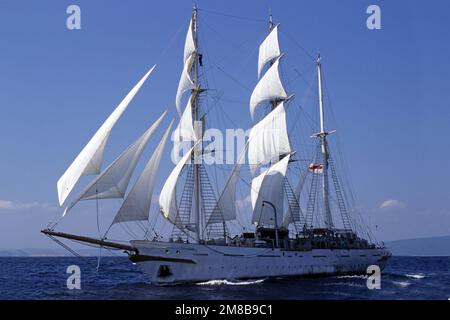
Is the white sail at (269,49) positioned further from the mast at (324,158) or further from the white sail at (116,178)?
the white sail at (116,178)

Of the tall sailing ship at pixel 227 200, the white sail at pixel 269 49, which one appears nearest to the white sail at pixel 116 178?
the tall sailing ship at pixel 227 200

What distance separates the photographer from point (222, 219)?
45.6m

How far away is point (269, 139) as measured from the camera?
2142 inches

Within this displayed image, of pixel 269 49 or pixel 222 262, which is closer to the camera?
pixel 222 262

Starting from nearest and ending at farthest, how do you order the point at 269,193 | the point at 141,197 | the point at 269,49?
the point at 141,197 < the point at 269,193 < the point at 269,49

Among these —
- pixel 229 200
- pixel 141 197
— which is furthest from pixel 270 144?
pixel 141 197

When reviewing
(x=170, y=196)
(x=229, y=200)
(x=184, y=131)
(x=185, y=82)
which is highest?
(x=185, y=82)

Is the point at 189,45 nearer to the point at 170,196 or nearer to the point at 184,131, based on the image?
the point at 184,131

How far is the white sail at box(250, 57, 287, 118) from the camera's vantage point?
57.5 meters

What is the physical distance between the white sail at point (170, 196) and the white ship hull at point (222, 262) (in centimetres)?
266

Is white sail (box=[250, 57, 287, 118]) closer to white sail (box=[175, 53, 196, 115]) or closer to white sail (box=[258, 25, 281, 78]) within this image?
white sail (box=[258, 25, 281, 78])

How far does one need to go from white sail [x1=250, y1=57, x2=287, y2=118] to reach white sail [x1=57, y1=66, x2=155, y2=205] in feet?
76.8

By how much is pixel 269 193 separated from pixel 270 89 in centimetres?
1281

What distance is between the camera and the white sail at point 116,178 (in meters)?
34.3
